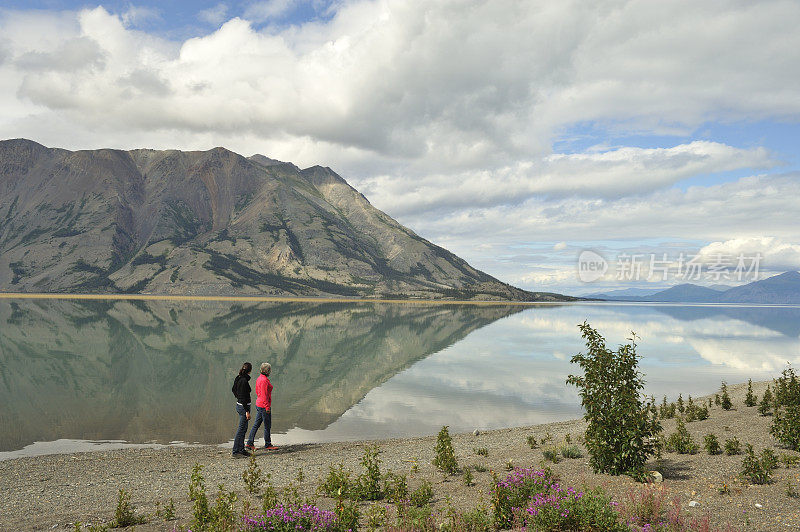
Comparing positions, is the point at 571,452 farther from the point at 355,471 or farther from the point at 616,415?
the point at 355,471

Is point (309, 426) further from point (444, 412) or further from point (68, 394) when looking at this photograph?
point (68, 394)

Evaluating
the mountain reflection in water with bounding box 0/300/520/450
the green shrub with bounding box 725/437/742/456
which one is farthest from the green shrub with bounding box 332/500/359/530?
the mountain reflection in water with bounding box 0/300/520/450

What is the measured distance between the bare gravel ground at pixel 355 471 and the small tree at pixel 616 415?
0.60 metres

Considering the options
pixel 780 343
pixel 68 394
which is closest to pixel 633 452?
pixel 68 394

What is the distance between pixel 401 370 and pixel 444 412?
18.1 m

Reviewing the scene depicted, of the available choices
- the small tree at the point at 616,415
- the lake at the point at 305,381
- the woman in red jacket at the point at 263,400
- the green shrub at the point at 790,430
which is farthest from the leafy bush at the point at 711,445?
the woman in red jacket at the point at 263,400

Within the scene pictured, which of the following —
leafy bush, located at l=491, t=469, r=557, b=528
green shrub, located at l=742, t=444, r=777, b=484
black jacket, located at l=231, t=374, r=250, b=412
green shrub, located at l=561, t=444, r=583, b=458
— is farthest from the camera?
black jacket, located at l=231, t=374, r=250, b=412

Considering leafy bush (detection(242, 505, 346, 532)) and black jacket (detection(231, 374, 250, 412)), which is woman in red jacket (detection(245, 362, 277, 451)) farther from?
leafy bush (detection(242, 505, 346, 532))

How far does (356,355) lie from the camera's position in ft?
200

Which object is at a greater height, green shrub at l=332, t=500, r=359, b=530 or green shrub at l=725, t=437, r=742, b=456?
green shrub at l=725, t=437, r=742, b=456

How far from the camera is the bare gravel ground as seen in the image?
40.8 ft

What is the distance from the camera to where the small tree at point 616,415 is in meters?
13.9

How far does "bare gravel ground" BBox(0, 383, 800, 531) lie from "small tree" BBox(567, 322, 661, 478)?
60 cm

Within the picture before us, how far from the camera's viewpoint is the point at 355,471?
18000 millimetres
